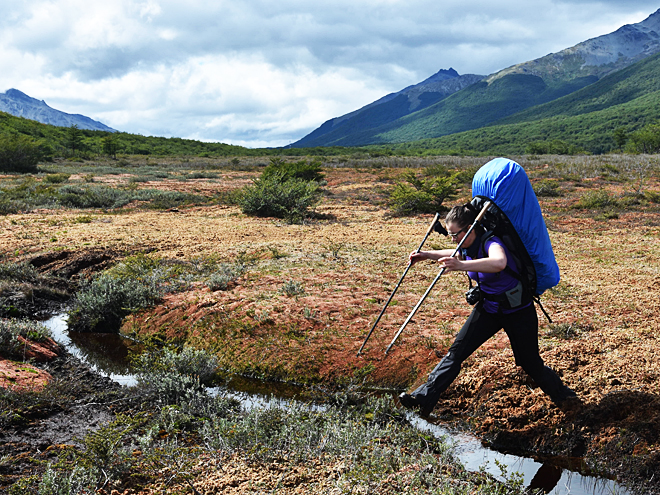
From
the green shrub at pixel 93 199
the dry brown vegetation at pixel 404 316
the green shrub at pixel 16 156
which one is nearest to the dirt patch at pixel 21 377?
the dry brown vegetation at pixel 404 316

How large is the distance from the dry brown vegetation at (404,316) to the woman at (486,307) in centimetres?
66

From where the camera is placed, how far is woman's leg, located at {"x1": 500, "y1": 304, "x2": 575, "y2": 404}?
3.47 m

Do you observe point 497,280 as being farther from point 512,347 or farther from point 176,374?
point 176,374

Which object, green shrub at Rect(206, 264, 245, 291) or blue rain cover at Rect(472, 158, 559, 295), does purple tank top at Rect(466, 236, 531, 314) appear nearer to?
blue rain cover at Rect(472, 158, 559, 295)

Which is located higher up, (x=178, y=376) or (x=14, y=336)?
(x=14, y=336)

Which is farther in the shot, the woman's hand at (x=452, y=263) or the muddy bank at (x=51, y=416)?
the muddy bank at (x=51, y=416)

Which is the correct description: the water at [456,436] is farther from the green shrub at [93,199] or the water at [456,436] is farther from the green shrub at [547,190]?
the green shrub at [547,190]

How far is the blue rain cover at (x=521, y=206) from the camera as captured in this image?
10.8 feet

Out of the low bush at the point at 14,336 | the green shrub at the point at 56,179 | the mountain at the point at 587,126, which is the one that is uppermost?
the mountain at the point at 587,126

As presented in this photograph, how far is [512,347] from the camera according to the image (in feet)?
12.1

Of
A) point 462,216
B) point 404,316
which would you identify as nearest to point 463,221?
point 462,216

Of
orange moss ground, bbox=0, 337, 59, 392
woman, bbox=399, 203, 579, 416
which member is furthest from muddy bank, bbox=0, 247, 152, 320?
woman, bbox=399, 203, 579, 416

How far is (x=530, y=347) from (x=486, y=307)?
490 millimetres

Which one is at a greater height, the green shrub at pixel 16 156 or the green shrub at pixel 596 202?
the green shrub at pixel 16 156
